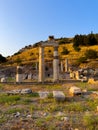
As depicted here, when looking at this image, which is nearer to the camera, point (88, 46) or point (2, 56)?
point (2, 56)

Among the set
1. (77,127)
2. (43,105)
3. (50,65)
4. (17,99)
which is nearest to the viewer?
(77,127)

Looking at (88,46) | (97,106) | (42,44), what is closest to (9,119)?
(97,106)

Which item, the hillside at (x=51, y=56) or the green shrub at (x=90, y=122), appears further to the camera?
the hillside at (x=51, y=56)

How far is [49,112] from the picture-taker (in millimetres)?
10273

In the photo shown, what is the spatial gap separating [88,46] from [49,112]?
269 feet

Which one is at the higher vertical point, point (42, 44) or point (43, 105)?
point (42, 44)

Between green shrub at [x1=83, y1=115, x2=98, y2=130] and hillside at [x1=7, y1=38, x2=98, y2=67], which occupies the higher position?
hillside at [x1=7, y1=38, x2=98, y2=67]

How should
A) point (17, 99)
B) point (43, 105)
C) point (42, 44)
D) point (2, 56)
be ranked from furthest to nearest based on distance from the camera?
1. point (2, 56)
2. point (42, 44)
3. point (17, 99)
4. point (43, 105)

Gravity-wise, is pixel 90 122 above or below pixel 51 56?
below

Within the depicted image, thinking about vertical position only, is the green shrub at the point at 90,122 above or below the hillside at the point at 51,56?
below

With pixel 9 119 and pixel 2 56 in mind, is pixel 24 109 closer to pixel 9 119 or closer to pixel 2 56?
pixel 9 119

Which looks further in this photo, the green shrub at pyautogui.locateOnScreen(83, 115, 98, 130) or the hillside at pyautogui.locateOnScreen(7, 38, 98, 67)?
the hillside at pyautogui.locateOnScreen(7, 38, 98, 67)

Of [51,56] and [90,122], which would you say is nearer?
[90,122]

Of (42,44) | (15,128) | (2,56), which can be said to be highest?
(2,56)
